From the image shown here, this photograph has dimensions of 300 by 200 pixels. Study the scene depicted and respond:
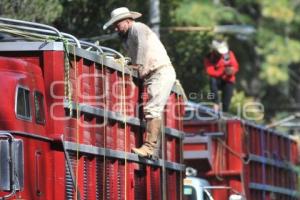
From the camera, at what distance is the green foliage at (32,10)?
56.8 feet

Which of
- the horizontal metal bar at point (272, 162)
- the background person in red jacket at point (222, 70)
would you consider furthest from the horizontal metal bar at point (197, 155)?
the background person in red jacket at point (222, 70)

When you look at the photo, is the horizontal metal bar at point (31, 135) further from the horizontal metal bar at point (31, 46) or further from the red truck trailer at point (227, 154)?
the red truck trailer at point (227, 154)

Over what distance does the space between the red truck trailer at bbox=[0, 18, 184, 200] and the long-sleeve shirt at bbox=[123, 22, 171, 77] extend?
0.19 m

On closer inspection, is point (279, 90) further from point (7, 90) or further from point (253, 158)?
point (7, 90)

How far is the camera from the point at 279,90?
4150 cm

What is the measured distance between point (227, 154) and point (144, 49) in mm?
5177

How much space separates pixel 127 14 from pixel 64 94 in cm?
215

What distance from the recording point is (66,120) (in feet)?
33.2

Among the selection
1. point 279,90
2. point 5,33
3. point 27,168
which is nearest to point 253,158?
point 5,33

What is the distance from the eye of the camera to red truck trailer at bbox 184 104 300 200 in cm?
1659

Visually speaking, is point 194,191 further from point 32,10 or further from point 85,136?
point 32,10

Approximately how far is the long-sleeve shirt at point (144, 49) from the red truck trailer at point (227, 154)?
4.00 m

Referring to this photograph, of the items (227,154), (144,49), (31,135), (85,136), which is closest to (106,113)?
(85,136)

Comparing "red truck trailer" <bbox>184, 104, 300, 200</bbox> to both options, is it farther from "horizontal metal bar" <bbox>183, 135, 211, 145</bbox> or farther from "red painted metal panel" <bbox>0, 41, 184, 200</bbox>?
"red painted metal panel" <bbox>0, 41, 184, 200</bbox>
